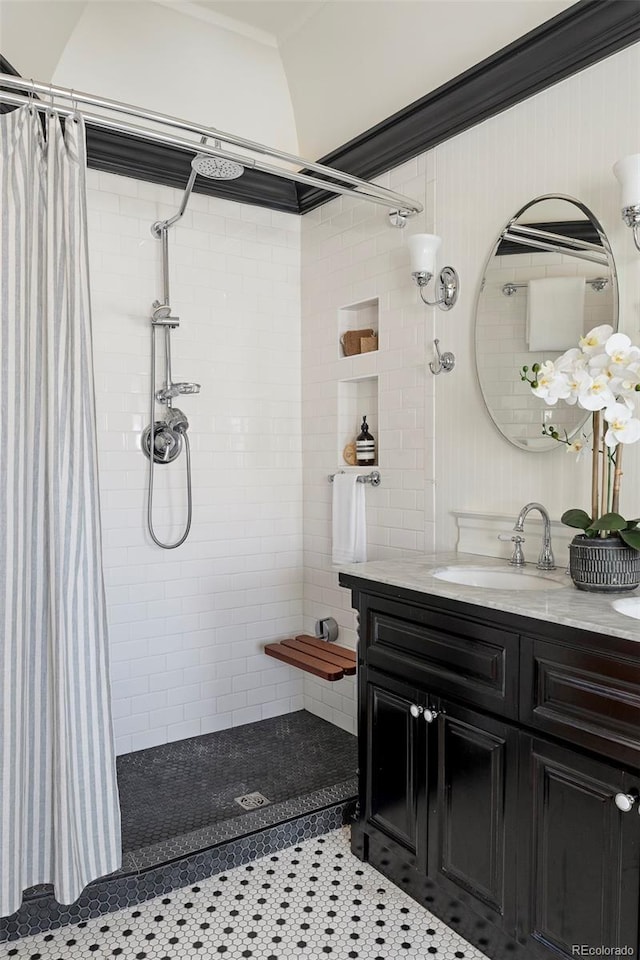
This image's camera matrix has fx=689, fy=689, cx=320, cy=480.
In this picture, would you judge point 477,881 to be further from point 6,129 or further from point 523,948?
point 6,129

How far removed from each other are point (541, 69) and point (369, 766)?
2.33m

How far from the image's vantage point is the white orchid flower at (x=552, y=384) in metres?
1.84

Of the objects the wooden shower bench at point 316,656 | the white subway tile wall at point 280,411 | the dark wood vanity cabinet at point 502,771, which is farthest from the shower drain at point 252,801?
the white subway tile wall at point 280,411

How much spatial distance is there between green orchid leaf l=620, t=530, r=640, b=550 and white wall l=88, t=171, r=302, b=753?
193 cm

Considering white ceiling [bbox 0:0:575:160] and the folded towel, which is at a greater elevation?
white ceiling [bbox 0:0:575:160]

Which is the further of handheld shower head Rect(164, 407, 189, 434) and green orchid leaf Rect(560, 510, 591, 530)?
handheld shower head Rect(164, 407, 189, 434)

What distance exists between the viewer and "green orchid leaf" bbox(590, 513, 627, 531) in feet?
5.98

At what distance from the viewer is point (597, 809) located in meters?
1.55

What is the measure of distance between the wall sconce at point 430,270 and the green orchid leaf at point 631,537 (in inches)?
46.7

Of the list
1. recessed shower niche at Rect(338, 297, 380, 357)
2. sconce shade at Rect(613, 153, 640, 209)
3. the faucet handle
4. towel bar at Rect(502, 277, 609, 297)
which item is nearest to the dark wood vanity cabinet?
the faucet handle

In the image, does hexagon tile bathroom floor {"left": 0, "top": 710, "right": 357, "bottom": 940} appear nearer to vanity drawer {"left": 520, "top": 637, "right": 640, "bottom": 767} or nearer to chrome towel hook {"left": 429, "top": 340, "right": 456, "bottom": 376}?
vanity drawer {"left": 520, "top": 637, "right": 640, "bottom": 767}

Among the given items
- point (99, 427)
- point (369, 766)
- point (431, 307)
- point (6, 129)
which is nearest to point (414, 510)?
point (431, 307)

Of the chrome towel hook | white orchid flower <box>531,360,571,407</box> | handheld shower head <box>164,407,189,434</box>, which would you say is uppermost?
the chrome towel hook

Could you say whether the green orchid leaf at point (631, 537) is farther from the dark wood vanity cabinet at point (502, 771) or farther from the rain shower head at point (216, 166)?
the rain shower head at point (216, 166)
